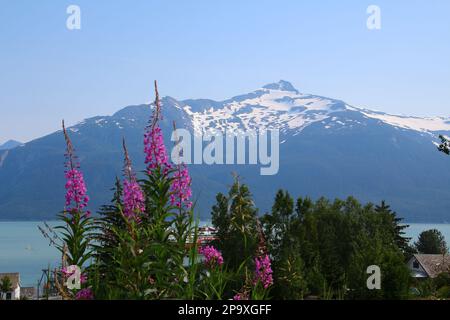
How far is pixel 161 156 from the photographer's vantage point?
9.51 metres

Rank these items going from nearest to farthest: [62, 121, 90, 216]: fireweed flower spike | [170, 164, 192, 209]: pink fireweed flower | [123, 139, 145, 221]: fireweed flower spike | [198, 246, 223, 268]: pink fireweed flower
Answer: [123, 139, 145, 221]: fireweed flower spike, [62, 121, 90, 216]: fireweed flower spike, [170, 164, 192, 209]: pink fireweed flower, [198, 246, 223, 268]: pink fireweed flower

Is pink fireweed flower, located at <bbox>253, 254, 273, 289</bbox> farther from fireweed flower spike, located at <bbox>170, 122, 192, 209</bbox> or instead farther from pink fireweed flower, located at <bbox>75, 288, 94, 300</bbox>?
pink fireweed flower, located at <bbox>75, 288, 94, 300</bbox>

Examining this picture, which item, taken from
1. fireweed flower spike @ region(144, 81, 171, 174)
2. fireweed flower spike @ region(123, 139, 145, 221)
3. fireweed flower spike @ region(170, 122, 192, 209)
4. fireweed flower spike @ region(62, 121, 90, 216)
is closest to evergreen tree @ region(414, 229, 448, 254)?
fireweed flower spike @ region(170, 122, 192, 209)

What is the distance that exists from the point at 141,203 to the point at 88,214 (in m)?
0.80

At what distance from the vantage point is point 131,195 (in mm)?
9328

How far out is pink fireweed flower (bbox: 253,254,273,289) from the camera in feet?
33.7

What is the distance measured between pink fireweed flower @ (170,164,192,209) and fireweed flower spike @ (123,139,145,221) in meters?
0.50

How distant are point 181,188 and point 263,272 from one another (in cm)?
194

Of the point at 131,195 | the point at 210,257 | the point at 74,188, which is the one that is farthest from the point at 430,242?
the point at 74,188

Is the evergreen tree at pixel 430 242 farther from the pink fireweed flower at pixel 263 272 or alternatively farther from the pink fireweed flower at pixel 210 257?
the pink fireweed flower at pixel 210 257

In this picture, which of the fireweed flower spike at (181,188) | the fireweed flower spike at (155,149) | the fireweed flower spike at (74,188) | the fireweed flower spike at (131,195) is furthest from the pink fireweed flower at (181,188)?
the fireweed flower spike at (74,188)

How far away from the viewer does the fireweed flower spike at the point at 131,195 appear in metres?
9.24
